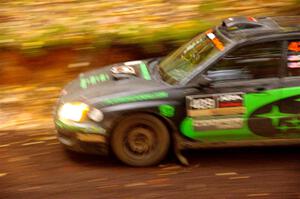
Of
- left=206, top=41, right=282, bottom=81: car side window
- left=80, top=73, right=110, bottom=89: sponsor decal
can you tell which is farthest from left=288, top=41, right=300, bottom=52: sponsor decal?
left=80, top=73, right=110, bottom=89: sponsor decal

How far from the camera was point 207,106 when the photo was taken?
17.4ft

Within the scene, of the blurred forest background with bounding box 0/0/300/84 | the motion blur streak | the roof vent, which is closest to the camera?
the motion blur streak

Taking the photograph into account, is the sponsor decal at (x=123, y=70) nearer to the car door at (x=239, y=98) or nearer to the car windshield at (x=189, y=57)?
the car windshield at (x=189, y=57)

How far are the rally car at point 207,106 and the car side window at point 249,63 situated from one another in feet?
0.04

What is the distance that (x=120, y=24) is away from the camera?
30.6 feet

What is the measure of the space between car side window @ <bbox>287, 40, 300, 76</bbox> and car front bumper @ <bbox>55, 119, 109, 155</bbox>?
2158mm

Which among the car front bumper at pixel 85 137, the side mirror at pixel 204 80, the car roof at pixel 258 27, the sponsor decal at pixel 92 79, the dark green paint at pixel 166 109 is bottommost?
the car front bumper at pixel 85 137

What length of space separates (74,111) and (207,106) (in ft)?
4.92

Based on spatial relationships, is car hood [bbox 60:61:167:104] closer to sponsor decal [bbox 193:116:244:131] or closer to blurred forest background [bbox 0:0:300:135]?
sponsor decal [bbox 193:116:244:131]

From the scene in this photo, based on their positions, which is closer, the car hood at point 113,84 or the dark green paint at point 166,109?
the dark green paint at point 166,109

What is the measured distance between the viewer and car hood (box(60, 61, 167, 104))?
17.9ft

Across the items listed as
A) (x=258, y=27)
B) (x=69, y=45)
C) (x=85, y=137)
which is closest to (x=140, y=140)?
(x=85, y=137)

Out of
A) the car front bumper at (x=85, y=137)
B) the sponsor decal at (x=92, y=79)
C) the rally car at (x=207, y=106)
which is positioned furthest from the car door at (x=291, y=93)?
the sponsor decal at (x=92, y=79)

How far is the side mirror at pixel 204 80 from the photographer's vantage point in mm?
5285
